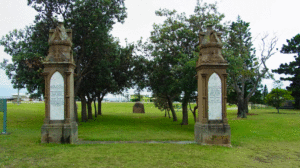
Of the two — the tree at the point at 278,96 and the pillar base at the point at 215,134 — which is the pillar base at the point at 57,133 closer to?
the pillar base at the point at 215,134

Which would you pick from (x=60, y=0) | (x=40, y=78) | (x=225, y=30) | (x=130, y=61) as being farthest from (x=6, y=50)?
(x=225, y=30)

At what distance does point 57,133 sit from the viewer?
9742 millimetres

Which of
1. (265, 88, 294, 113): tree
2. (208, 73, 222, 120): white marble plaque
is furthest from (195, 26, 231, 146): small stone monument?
(265, 88, 294, 113): tree

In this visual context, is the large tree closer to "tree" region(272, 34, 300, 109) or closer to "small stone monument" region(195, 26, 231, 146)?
"small stone monument" region(195, 26, 231, 146)

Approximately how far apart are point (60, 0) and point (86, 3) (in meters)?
1.92

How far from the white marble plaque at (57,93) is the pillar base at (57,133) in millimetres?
510

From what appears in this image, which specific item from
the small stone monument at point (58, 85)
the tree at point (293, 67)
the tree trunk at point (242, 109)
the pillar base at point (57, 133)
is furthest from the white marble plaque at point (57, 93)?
the tree at point (293, 67)

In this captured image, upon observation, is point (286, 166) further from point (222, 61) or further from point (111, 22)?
point (111, 22)

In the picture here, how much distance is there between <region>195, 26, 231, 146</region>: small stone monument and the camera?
1003 cm

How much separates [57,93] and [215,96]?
252 inches

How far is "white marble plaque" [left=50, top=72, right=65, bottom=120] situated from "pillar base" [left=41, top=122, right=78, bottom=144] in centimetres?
51

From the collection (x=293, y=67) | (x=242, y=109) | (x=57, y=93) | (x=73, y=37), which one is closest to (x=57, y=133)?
(x=57, y=93)

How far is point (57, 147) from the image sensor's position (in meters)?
8.84

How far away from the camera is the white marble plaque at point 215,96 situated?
10188mm
